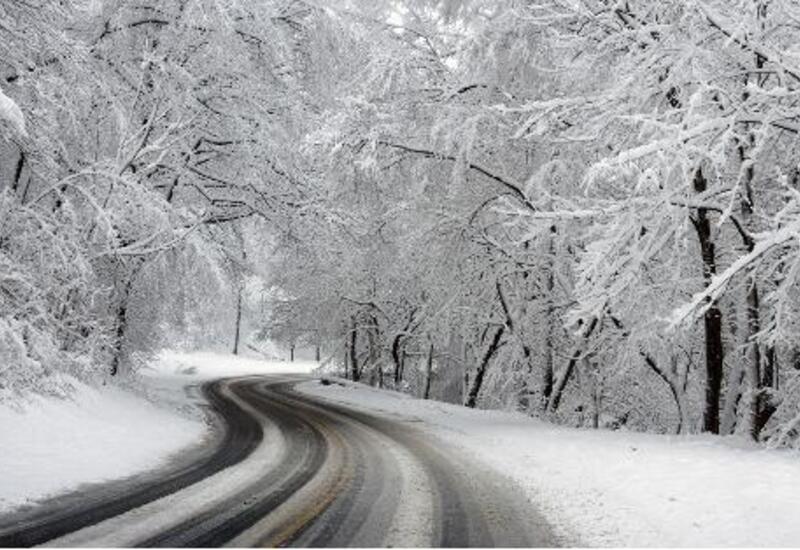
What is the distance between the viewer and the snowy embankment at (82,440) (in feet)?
32.6

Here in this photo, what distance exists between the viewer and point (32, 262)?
955cm

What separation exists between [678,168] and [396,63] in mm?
7773

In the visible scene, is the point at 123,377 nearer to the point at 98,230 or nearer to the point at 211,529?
the point at 98,230

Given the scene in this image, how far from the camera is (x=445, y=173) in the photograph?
19703 mm

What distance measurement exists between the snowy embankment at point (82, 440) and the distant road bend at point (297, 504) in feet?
1.56

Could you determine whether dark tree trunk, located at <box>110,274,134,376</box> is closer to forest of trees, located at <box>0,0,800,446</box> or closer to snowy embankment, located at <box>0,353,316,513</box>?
forest of trees, located at <box>0,0,800,446</box>

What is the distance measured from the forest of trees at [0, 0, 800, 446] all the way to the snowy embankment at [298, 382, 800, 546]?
5.87ft

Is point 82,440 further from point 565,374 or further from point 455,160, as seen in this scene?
point 565,374

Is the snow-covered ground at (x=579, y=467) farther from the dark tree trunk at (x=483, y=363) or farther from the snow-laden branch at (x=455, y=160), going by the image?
the dark tree trunk at (x=483, y=363)

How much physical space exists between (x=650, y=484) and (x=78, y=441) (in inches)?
326

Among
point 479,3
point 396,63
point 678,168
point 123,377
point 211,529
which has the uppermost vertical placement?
point 479,3

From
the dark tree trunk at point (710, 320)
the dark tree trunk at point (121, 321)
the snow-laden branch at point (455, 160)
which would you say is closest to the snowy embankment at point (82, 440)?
the dark tree trunk at point (121, 321)

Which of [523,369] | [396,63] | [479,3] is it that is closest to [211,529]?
[396,63]

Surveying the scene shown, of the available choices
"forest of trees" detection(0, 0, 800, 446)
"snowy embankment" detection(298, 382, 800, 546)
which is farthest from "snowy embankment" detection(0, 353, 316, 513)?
"snowy embankment" detection(298, 382, 800, 546)
